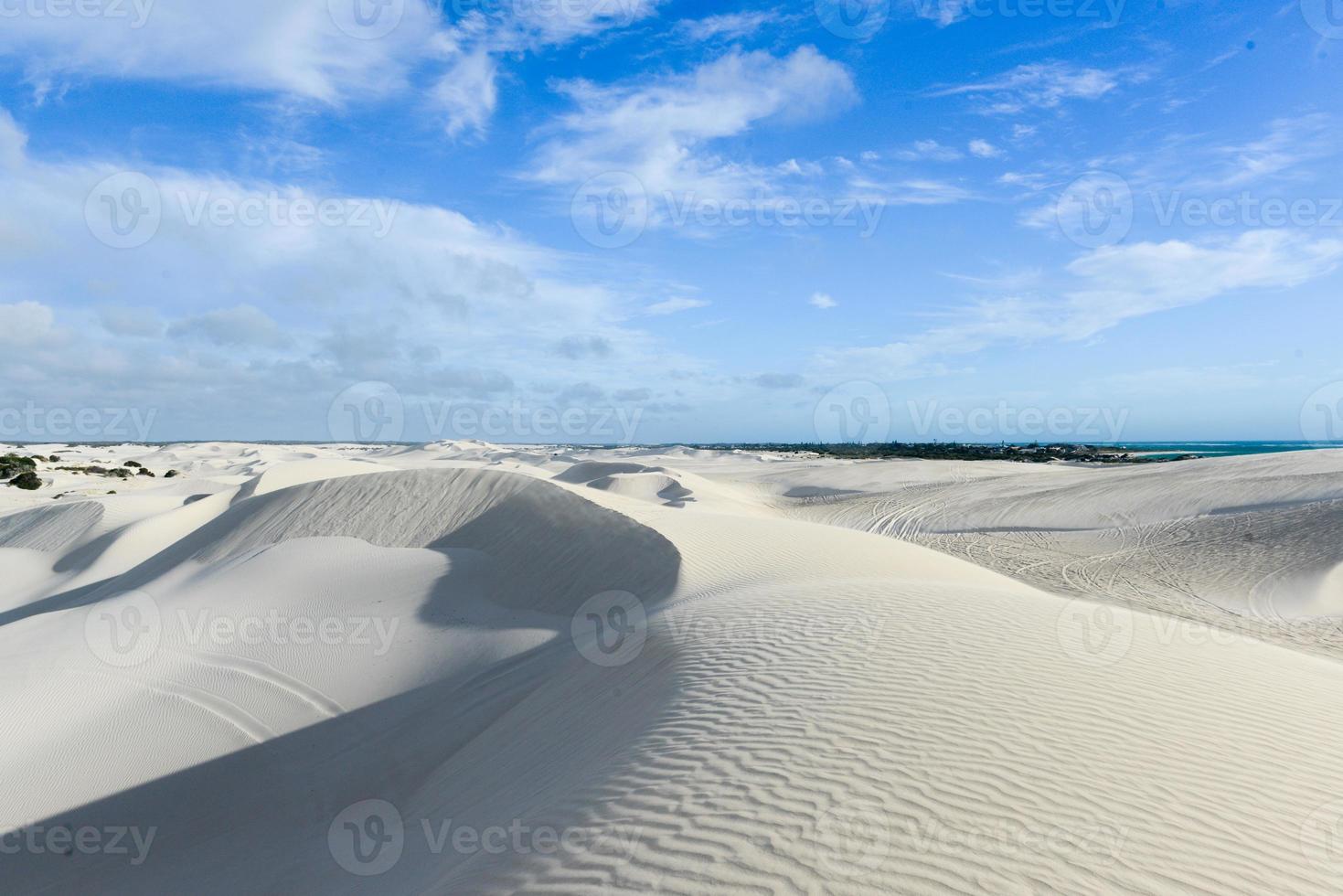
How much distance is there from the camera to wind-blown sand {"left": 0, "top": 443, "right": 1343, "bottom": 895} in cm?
375

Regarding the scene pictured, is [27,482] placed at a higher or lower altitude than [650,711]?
lower

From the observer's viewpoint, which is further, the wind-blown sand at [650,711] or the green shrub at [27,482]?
the green shrub at [27,482]

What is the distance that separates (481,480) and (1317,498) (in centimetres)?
2265

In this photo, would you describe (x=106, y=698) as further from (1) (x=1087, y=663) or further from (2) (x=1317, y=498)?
(2) (x=1317, y=498)

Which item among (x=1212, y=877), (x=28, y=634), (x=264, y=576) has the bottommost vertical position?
(x=28, y=634)

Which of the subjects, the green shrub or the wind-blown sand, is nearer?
the wind-blown sand

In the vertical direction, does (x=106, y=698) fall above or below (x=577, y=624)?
below

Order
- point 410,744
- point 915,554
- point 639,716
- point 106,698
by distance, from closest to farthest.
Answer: point 639,716, point 410,744, point 106,698, point 915,554

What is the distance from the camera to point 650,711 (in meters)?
5.97

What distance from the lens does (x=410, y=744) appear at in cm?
794

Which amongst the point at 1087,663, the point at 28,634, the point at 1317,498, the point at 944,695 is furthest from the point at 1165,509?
the point at 28,634

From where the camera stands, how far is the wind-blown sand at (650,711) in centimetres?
375

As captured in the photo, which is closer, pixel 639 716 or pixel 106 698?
pixel 639 716

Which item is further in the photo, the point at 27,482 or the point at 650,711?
the point at 27,482
